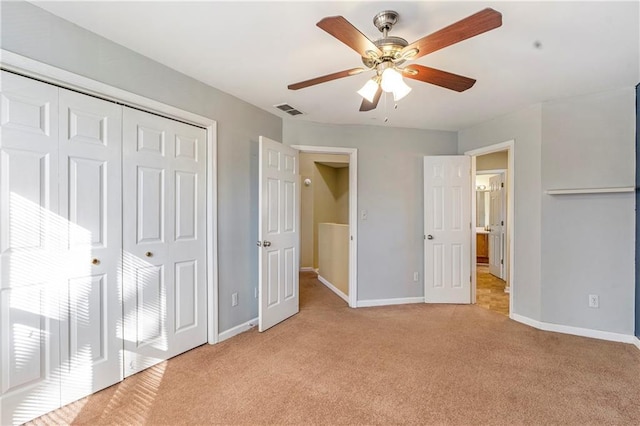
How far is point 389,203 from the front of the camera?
13.4ft

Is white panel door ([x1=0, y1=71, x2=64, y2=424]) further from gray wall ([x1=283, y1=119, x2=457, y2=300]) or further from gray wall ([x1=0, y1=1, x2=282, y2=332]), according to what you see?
gray wall ([x1=283, y1=119, x2=457, y2=300])

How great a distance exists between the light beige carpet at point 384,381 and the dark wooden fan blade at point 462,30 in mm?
2040

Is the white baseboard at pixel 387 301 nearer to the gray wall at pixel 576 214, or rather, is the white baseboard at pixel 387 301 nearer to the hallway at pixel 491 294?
the hallway at pixel 491 294

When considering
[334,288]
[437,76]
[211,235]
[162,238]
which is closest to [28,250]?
[162,238]

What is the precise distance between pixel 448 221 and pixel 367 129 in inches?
64.5

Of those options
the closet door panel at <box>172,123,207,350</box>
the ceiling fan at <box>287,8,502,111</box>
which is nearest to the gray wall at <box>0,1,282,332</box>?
the closet door panel at <box>172,123,207,350</box>

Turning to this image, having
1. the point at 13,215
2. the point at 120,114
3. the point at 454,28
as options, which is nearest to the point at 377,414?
the point at 454,28

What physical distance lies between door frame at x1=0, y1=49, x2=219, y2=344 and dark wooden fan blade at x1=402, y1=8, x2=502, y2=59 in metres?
1.85

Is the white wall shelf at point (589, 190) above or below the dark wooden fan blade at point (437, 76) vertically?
below

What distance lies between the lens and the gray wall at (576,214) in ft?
9.31

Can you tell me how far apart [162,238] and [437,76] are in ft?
7.53

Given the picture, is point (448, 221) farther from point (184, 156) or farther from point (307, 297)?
point (184, 156)

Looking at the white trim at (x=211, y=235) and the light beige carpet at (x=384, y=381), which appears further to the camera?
the white trim at (x=211, y=235)

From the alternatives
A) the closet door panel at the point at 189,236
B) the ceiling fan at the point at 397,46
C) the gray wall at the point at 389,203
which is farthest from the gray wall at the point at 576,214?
the closet door panel at the point at 189,236
